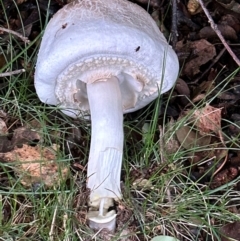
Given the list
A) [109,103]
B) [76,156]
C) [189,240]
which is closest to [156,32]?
[109,103]

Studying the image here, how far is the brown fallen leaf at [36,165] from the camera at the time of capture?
2.40 meters

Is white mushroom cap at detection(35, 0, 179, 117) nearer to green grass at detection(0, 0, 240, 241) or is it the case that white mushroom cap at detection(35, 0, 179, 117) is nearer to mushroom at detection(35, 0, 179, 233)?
mushroom at detection(35, 0, 179, 233)

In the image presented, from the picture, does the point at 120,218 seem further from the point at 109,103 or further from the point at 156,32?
the point at 156,32

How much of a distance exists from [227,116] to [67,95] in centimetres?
80

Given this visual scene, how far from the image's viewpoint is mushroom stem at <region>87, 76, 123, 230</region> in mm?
2285

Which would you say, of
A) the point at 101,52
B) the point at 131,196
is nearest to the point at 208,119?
the point at 131,196

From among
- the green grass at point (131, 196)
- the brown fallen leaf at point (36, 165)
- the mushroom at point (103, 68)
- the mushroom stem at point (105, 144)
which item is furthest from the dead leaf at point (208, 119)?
the brown fallen leaf at point (36, 165)

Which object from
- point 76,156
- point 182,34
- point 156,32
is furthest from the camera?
point 182,34

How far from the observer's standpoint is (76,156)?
2561 millimetres

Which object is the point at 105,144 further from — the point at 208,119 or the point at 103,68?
the point at 208,119

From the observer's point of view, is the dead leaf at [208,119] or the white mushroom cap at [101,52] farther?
the dead leaf at [208,119]

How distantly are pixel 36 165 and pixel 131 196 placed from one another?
17.3 inches

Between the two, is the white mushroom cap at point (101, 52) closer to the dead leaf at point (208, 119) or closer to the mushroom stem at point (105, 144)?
the mushroom stem at point (105, 144)

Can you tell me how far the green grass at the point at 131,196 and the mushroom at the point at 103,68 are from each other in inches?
3.2
